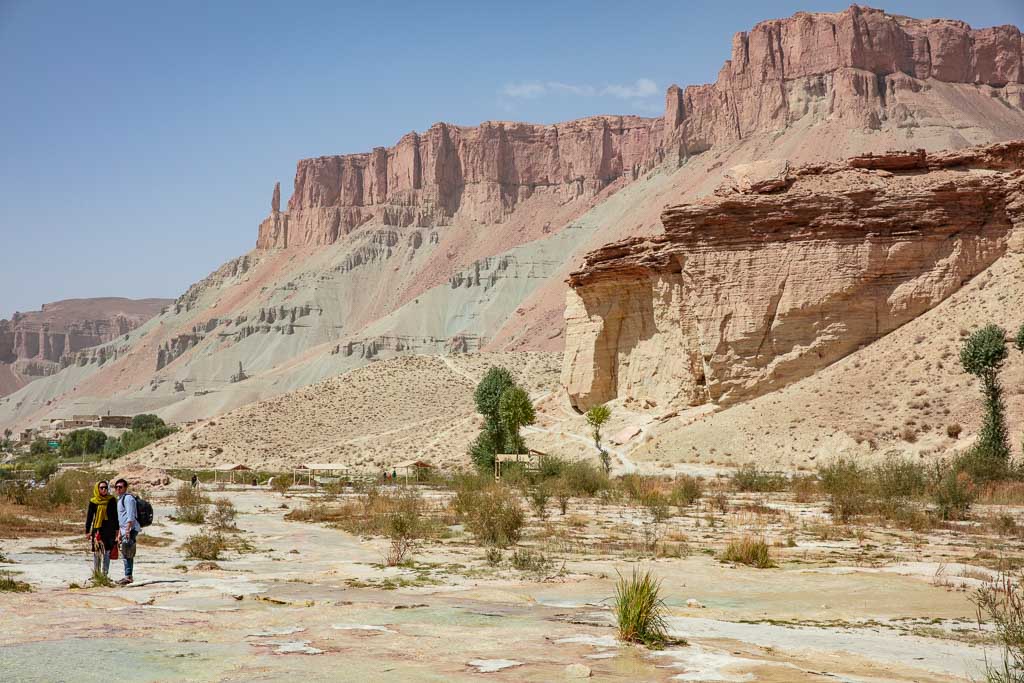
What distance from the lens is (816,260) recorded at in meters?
41.0

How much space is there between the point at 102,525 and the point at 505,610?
638cm

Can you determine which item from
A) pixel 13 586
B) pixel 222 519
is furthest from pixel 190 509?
pixel 13 586

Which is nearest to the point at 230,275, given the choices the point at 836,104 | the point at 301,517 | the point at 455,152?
the point at 455,152

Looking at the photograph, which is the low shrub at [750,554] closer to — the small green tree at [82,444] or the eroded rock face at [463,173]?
the small green tree at [82,444]

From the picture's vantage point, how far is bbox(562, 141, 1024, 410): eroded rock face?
40.0 meters

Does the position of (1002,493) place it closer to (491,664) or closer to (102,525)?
(491,664)

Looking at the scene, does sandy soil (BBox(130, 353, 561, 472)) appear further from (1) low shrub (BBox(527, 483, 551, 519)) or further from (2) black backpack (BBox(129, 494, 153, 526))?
(2) black backpack (BBox(129, 494, 153, 526))

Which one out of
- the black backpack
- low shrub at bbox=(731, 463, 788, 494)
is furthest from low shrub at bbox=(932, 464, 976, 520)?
the black backpack

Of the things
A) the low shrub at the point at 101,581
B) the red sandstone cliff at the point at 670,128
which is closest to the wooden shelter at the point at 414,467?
the low shrub at the point at 101,581

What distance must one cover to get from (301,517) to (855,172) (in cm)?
3022

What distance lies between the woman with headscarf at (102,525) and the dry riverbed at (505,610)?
45cm

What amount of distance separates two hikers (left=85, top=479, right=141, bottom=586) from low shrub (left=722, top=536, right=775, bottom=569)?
29.1ft

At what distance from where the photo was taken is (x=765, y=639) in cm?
923

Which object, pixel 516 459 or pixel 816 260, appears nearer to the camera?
pixel 516 459
